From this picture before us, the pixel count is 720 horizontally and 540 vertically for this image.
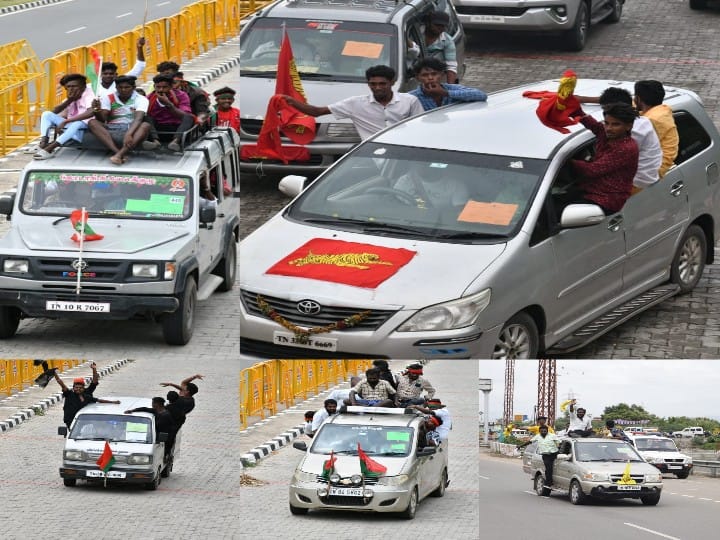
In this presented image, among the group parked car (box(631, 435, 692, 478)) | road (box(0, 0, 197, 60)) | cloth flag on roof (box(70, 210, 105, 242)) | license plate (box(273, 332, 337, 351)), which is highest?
license plate (box(273, 332, 337, 351))

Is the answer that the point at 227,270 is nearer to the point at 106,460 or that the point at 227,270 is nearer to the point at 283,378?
the point at 106,460

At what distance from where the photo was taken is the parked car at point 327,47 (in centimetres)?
1448

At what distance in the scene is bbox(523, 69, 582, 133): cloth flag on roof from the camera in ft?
31.9

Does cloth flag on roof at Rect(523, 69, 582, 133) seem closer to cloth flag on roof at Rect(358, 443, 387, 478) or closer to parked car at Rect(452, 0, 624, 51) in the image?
cloth flag on roof at Rect(358, 443, 387, 478)

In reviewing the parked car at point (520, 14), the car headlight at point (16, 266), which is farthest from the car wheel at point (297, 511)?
the parked car at point (520, 14)

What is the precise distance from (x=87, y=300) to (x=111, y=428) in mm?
923

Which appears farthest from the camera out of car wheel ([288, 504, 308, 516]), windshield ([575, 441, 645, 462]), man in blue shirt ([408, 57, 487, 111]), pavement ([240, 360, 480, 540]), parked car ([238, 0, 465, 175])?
parked car ([238, 0, 465, 175])

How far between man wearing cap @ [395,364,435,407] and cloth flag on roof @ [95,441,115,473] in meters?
2.40

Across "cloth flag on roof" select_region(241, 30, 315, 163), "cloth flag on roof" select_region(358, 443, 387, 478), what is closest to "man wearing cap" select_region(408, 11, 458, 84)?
"cloth flag on roof" select_region(241, 30, 315, 163)

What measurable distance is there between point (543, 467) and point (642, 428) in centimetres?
61

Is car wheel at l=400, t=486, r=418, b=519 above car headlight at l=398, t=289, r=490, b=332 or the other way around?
the other way around

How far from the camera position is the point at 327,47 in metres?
15.1

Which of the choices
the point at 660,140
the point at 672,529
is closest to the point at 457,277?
the point at 672,529

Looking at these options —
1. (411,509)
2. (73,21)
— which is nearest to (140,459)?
(411,509)
